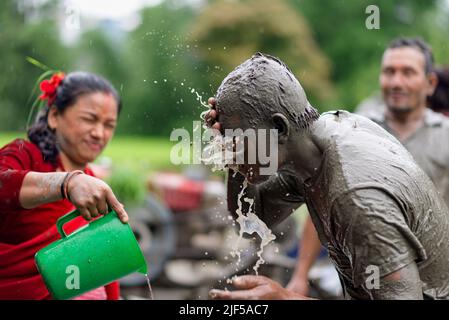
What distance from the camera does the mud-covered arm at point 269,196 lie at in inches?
95.3

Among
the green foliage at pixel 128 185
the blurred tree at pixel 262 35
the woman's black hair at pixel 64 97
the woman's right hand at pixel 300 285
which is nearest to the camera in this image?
the woman's black hair at pixel 64 97

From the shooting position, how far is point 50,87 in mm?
3189

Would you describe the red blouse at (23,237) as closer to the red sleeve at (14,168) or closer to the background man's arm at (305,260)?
the red sleeve at (14,168)

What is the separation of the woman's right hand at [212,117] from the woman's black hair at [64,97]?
3.50 feet

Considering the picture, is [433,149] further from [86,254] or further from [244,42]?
[244,42]

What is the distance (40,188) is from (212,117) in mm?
678

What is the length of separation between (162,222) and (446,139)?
150 inches

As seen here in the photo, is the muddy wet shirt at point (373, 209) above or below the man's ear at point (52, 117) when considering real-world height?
below

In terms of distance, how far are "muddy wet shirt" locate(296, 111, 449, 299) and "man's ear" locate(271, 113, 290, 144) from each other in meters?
0.11

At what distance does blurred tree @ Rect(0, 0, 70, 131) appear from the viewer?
10.3 m

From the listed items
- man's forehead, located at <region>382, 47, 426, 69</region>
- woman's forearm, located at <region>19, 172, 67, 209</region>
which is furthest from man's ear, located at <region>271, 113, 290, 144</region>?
man's forehead, located at <region>382, 47, 426, 69</region>

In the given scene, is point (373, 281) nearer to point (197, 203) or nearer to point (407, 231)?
point (407, 231)

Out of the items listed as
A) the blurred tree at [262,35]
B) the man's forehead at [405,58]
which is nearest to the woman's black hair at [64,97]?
the man's forehead at [405,58]

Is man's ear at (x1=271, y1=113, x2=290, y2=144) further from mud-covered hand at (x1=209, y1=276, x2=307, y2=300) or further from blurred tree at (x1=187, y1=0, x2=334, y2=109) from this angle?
blurred tree at (x1=187, y1=0, x2=334, y2=109)
